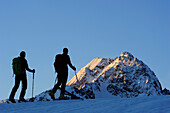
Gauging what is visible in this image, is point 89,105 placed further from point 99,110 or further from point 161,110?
point 161,110

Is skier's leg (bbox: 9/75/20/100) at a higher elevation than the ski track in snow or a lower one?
higher

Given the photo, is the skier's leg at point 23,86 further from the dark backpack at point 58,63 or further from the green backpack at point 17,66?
the dark backpack at point 58,63

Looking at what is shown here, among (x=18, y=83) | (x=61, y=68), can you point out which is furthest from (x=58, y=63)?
(x=18, y=83)

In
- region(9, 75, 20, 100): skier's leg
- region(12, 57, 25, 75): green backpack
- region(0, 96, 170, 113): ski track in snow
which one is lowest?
region(0, 96, 170, 113): ski track in snow

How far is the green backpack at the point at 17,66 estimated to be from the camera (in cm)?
1227

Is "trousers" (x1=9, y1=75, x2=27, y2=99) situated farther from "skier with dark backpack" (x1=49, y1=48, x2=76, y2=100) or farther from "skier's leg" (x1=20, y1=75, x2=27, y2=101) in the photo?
"skier with dark backpack" (x1=49, y1=48, x2=76, y2=100)

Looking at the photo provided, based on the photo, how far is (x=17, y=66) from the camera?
1230 cm

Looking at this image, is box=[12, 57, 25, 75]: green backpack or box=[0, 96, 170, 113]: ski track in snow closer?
box=[0, 96, 170, 113]: ski track in snow

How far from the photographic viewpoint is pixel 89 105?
363 inches

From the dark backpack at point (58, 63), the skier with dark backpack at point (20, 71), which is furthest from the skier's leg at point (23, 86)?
the dark backpack at point (58, 63)

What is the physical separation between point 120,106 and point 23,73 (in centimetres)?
488

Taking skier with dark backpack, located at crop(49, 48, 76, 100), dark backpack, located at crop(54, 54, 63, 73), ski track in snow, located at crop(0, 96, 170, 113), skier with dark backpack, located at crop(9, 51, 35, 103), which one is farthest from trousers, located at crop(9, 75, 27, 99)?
ski track in snow, located at crop(0, 96, 170, 113)

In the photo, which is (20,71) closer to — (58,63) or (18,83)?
(18,83)

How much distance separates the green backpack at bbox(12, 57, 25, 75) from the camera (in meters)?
12.3
